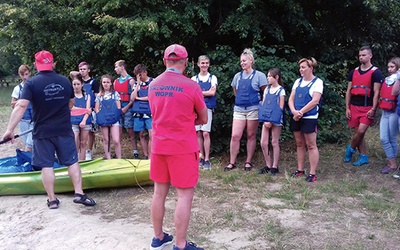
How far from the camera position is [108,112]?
699 cm

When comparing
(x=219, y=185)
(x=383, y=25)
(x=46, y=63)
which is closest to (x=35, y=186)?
(x=46, y=63)

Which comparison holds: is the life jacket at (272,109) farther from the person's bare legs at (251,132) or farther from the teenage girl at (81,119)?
the teenage girl at (81,119)

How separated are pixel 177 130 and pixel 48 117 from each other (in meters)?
2.11

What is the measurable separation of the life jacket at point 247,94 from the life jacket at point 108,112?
214cm

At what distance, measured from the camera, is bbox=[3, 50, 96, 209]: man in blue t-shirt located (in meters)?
4.74

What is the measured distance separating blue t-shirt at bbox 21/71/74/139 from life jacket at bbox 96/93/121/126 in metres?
1.92

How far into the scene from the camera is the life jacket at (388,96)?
611 centimetres

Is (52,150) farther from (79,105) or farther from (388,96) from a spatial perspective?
(388,96)

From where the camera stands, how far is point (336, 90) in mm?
9523

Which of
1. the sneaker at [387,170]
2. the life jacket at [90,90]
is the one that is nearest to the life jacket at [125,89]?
the life jacket at [90,90]

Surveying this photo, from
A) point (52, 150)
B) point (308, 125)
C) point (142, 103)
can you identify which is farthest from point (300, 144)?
point (52, 150)

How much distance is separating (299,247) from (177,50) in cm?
221

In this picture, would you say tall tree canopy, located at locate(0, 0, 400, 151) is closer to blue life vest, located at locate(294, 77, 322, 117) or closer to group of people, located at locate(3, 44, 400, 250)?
group of people, located at locate(3, 44, 400, 250)

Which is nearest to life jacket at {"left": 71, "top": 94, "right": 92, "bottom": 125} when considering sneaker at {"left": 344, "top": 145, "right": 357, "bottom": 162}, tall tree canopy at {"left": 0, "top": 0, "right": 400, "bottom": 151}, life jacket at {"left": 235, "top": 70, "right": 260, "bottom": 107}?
tall tree canopy at {"left": 0, "top": 0, "right": 400, "bottom": 151}
